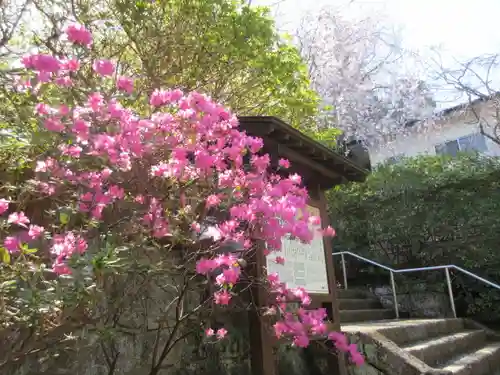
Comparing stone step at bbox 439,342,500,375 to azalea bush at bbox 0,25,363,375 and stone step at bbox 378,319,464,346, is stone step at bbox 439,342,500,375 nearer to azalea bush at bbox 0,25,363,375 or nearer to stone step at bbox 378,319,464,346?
stone step at bbox 378,319,464,346

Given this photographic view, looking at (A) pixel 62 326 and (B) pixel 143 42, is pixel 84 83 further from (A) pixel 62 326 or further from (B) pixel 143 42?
(A) pixel 62 326

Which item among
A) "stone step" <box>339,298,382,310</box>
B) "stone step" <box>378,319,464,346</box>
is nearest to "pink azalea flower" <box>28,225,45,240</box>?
"stone step" <box>378,319,464,346</box>

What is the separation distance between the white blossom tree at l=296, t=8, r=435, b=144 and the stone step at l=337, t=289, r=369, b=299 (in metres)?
5.54

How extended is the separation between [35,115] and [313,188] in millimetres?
2741

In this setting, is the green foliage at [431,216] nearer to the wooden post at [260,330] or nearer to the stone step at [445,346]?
the stone step at [445,346]

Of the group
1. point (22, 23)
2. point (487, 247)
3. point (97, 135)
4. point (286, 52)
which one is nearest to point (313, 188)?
point (286, 52)

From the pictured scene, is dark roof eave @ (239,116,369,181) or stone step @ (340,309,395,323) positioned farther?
stone step @ (340,309,395,323)

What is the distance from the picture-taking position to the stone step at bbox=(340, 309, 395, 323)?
6.09 metres

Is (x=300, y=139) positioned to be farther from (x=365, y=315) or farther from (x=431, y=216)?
(x=431, y=216)

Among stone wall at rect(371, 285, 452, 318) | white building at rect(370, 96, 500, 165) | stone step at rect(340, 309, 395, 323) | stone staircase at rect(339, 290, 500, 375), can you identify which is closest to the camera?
stone staircase at rect(339, 290, 500, 375)

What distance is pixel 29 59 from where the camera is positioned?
2.26 m

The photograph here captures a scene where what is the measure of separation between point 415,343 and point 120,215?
12.6ft

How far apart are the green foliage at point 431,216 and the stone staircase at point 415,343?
52.3 inches

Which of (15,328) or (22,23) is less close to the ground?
(22,23)
